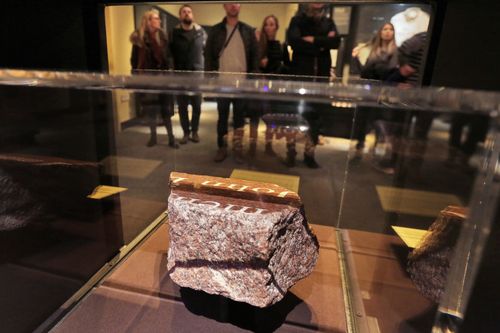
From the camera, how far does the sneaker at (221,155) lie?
1119 millimetres

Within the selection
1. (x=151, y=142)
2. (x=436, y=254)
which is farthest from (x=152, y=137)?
(x=436, y=254)

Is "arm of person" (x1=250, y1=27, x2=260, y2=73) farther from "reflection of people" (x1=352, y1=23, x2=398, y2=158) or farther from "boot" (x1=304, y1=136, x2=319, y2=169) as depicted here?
"boot" (x1=304, y1=136, x2=319, y2=169)

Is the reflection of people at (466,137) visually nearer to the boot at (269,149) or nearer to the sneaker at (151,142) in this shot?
the boot at (269,149)

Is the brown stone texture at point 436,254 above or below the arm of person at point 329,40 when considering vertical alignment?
below

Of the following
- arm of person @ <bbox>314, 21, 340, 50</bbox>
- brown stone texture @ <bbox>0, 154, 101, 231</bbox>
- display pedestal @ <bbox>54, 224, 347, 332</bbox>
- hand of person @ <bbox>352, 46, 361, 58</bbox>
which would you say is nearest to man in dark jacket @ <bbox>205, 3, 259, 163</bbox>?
arm of person @ <bbox>314, 21, 340, 50</bbox>

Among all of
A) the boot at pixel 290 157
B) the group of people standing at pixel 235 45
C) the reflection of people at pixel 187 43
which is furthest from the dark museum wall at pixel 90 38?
the boot at pixel 290 157

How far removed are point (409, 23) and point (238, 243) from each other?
111 cm

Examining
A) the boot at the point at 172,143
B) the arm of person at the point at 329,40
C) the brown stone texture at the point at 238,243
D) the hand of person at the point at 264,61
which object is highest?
the arm of person at the point at 329,40

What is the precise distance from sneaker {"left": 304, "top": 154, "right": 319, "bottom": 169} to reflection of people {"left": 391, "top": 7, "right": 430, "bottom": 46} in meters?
0.59

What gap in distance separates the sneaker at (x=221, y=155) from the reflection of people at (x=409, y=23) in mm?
802

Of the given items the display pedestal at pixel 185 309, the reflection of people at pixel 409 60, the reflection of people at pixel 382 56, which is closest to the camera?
the display pedestal at pixel 185 309

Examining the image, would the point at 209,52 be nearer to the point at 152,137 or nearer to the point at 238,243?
the point at 152,137

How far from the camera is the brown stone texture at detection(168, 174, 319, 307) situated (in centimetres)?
83

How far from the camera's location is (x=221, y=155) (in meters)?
1.14
